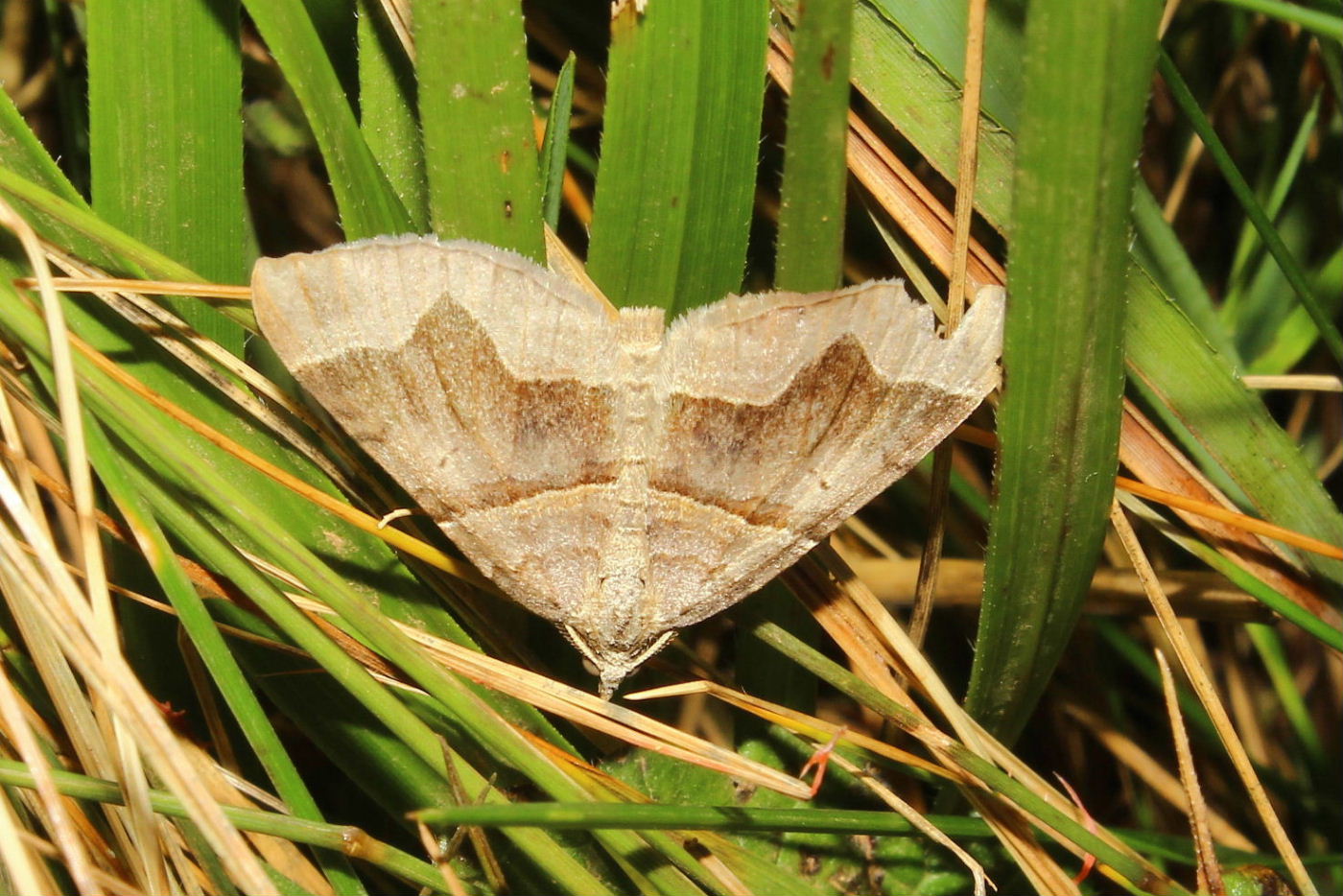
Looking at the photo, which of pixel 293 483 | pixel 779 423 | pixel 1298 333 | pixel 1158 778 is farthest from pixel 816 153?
pixel 1158 778

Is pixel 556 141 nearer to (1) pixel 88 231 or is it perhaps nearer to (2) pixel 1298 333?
(1) pixel 88 231

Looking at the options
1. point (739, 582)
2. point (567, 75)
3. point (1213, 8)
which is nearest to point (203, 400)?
point (567, 75)

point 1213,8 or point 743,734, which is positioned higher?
point 1213,8

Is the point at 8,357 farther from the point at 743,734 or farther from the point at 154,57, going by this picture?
the point at 743,734

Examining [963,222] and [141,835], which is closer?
[141,835]

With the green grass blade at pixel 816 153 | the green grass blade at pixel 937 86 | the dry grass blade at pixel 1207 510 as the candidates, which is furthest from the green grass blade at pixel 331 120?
the dry grass blade at pixel 1207 510

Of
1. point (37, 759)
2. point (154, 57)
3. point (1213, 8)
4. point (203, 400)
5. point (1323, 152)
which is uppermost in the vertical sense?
point (1213, 8)

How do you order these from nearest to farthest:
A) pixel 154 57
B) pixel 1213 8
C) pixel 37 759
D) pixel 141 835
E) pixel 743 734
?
pixel 37 759
pixel 141 835
pixel 154 57
pixel 743 734
pixel 1213 8

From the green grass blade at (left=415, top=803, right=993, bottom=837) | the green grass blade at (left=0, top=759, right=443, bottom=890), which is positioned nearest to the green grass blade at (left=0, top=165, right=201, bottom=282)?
the green grass blade at (left=0, top=759, right=443, bottom=890)
